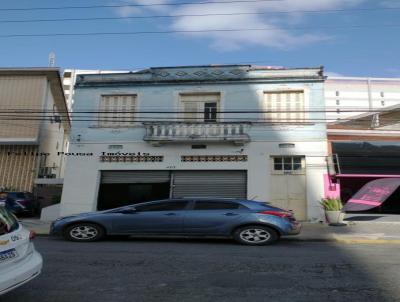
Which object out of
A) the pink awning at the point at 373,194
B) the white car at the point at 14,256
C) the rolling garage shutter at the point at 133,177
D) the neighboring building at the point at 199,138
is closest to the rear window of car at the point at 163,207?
the white car at the point at 14,256

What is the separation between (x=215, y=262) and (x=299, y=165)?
35.0 feet

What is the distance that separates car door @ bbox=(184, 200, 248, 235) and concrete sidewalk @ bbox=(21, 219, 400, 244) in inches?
82.3

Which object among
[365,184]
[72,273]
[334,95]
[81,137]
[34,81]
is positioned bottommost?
[72,273]

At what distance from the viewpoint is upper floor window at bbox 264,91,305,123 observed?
58.8 ft

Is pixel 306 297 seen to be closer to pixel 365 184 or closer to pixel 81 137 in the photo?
pixel 365 184

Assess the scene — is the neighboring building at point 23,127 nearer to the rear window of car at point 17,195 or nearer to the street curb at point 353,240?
the rear window of car at point 17,195

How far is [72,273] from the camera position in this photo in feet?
22.8

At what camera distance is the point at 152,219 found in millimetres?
10859

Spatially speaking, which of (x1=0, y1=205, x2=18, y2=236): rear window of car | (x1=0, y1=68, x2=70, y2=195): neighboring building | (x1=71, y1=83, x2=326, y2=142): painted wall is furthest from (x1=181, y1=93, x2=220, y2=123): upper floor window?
(x1=0, y1=205, x2=18, y2=236): rear window of car

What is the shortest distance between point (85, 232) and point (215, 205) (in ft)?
11.7

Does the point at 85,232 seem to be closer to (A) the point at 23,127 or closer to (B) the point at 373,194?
(B) the point at 373,194

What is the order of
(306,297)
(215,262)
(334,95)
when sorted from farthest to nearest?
(334,95) < (215,262) < (306,297)

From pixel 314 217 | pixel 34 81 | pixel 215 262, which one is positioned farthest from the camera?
pixel 34 81

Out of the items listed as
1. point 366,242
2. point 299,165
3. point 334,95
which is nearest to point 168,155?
point 299,165
